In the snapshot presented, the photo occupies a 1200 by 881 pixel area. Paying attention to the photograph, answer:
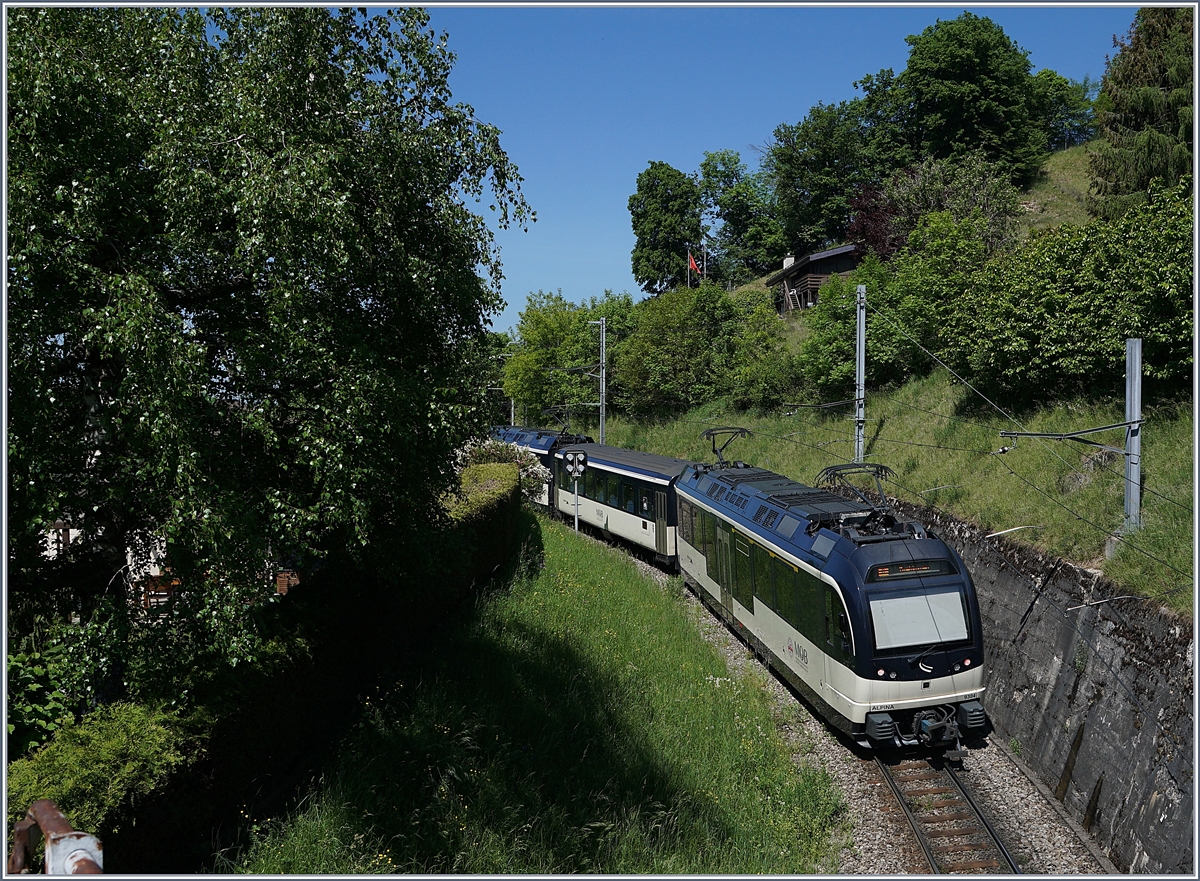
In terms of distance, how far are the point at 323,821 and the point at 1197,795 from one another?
29.1ft

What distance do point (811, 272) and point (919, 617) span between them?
41.5m

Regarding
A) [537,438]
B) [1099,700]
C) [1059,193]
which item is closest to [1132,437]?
[1099,700]

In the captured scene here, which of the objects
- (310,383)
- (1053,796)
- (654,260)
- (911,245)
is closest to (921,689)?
(1053,796)

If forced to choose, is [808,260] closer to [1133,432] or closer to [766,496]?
[766,496]

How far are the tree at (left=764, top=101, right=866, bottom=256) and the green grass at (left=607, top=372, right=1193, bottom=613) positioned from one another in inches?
1276

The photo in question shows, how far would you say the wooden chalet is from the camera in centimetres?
4747

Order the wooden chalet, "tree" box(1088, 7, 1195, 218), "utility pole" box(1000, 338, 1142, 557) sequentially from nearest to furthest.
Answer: "utility pole" box(1000, 338, 1142, 557) < "tree" box(1088, 7, 1195, 218) < the wooden chalet

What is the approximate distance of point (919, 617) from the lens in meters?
11.1

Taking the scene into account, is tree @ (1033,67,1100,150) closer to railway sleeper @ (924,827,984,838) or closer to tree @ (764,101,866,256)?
tree @ (764,101,866,256)

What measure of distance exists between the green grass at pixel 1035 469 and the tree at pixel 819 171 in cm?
3241

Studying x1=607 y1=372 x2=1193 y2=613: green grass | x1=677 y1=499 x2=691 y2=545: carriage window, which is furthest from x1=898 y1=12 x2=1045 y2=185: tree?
x1=677 y1=499 x2=691 y2=545: carriage window

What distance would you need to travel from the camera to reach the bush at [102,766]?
6281 mm

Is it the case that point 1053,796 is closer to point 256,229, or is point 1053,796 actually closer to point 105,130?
point 256,229

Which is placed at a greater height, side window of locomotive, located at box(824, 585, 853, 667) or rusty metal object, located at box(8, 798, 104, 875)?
rusty metal object, located at box(8, 798, 104, 875)
